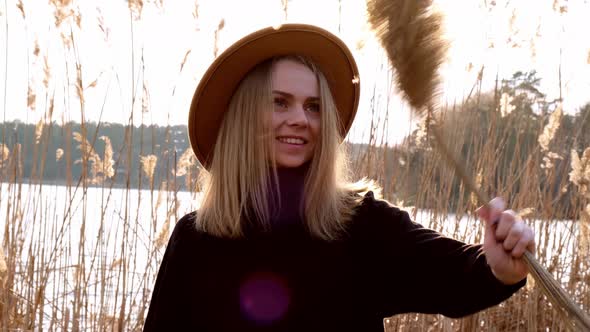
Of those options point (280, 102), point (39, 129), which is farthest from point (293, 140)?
point (39, 129)

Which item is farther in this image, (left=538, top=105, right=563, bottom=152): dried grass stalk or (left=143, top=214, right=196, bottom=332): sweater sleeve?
(left=538, top=105, right=563, bottom=152): dried grass stalk

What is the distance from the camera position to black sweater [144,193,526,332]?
1794 mm

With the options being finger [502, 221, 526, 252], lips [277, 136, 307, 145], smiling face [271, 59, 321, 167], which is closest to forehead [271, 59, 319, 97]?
smiling face [271, 59, 321, 167]

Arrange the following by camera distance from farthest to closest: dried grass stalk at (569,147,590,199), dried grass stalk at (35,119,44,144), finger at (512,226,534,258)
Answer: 1. dried grass stalk at (35,119,44,144)
2. dried grass stalk at (569,147,590,199)
3. finger at (512,226,534,258)

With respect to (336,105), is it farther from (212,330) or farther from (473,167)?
(473,167)

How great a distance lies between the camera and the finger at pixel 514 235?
103 centimetres

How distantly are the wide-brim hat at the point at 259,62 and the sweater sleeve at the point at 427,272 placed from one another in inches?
17.0

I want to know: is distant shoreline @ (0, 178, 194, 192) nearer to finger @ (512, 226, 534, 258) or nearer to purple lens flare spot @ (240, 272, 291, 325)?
purple lens flare spot @ (240, 272, 291, 325)

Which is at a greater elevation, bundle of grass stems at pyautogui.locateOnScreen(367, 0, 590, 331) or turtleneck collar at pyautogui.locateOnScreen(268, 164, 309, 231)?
bundle of grass stems at pyautogui.locateOnScreen(367, 0, 590, 331)

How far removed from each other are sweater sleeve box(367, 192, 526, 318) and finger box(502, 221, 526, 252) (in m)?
0.36

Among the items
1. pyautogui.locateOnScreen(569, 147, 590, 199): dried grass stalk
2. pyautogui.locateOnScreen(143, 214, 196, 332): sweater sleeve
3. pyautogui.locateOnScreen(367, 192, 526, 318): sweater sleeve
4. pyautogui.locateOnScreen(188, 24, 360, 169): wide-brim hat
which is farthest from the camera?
pyautogui.locateOnScreen(569, 147, 590, 199): dried grass stalk

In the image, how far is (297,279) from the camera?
6.16 ft

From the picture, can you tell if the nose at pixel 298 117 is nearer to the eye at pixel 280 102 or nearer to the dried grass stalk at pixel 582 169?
the eye at pixel 280 102

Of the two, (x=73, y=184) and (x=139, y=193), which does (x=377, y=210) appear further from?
(x=73, y=184)
